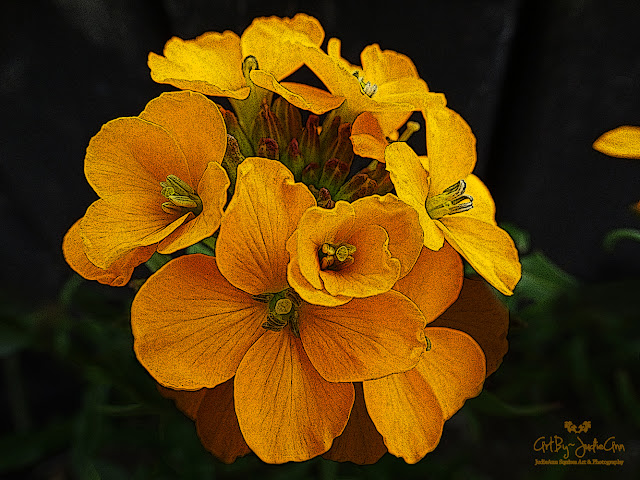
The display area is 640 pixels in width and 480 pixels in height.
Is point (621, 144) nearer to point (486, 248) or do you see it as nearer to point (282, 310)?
point (486, 248)

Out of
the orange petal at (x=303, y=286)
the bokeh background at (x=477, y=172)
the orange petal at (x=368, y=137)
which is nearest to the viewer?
the orange petal at (x=303, y=286)

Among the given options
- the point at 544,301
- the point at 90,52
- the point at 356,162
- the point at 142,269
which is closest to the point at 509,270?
the point at 544,301

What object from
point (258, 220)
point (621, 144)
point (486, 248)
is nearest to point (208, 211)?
point (258, 220)

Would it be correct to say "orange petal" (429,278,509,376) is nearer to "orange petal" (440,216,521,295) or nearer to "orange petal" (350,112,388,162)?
"orange petal" (440,216,521,295)

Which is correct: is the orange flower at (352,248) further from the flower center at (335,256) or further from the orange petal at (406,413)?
the orange petal at (406,413)

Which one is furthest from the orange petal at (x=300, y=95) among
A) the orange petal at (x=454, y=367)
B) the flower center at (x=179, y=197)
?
the orange petal at (x=454, y=367)

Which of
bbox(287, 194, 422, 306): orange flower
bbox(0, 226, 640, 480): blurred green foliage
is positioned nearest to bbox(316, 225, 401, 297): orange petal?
bbox(287, 194, 422, 306): orange flower

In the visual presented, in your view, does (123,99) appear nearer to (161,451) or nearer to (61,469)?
(161,451)
